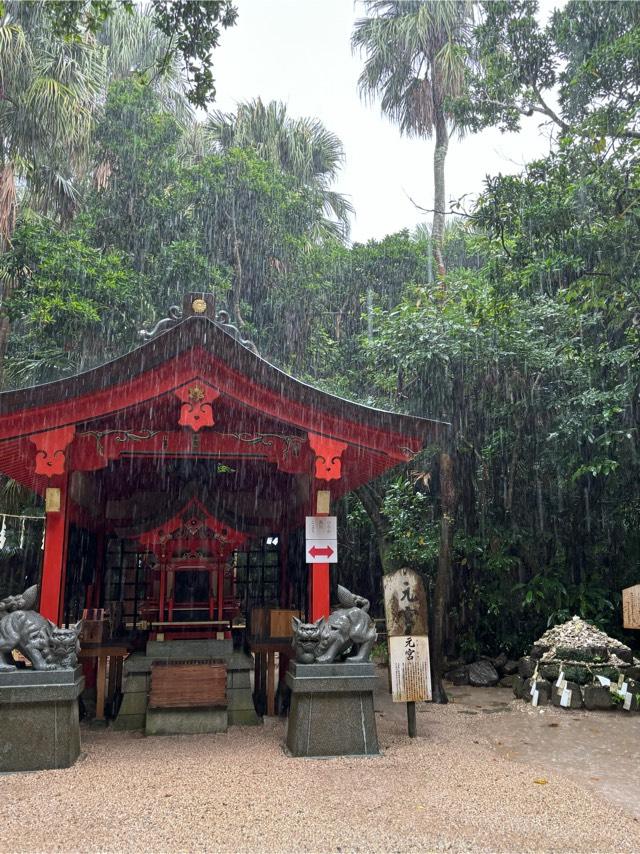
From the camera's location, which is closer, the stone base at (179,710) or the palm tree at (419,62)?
the stone base at (179,710)

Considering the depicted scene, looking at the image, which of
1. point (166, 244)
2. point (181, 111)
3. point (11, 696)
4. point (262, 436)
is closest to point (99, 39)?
point (181, 111)

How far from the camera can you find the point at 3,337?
1459 cm

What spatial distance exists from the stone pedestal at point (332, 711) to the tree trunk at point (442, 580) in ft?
12.4

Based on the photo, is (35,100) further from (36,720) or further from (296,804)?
(296,804)

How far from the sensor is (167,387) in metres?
6.25

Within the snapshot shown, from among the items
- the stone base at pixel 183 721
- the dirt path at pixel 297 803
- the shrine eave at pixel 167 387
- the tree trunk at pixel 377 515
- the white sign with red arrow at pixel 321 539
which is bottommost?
the dirt path at pixel 297 803

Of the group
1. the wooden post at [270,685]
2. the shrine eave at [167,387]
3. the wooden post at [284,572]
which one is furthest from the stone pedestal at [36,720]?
the wooden post at [284,572]

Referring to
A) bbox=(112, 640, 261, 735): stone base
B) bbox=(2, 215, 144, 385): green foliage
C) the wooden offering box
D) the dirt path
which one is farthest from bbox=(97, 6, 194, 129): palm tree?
the dirt path

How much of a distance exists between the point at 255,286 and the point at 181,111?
8573mm

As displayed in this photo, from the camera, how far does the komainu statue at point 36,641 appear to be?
18.0ft

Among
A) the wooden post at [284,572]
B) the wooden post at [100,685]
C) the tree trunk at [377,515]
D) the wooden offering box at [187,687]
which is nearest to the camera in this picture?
the wooden offering box at [187,687]

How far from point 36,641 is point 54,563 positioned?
87 cm

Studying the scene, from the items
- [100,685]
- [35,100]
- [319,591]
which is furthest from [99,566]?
[35,100]

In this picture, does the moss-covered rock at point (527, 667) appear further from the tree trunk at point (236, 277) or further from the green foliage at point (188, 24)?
the tree trunk at point (236, 277)
